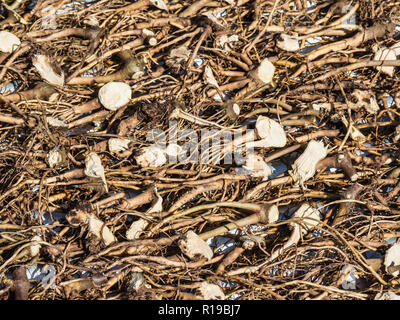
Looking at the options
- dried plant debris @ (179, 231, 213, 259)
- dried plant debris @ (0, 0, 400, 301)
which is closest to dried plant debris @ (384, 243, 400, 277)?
dried plant debris @ (0, 0, 400, 301)

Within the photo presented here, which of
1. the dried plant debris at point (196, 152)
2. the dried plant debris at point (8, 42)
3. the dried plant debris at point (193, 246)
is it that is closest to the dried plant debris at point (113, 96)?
the dried plant debris at point (196, 152)

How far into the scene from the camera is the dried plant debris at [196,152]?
1470 mm

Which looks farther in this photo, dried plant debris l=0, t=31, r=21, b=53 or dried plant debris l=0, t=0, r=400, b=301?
dried plant debris l=0, t=31, r=21, b=53

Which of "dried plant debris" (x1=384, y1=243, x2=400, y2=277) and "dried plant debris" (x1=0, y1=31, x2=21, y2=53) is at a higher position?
"dried plant debris" (x1=0, y1=31, x2=21, y2=53)

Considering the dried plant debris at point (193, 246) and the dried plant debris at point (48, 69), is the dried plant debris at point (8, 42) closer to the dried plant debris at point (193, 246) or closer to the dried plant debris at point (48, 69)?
the dried plant debris at point (48, 69)

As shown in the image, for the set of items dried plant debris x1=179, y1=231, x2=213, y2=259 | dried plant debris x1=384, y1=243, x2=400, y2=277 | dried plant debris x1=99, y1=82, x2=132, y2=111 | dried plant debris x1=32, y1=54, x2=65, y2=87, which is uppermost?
dried plant debris x1=32, y1=54, x2=65, y2=87

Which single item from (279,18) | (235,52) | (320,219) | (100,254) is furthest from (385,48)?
(100,254)

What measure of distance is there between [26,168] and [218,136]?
0.72m

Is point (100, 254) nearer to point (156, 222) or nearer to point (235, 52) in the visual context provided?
point (156, 222)

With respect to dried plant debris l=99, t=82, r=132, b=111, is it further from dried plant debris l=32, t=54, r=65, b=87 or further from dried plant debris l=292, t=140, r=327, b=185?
dried plant debris l=292, t=140, r=327, b=185

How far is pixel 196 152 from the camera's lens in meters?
1.60

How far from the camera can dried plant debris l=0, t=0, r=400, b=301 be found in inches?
57.9

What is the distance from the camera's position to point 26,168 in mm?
1492

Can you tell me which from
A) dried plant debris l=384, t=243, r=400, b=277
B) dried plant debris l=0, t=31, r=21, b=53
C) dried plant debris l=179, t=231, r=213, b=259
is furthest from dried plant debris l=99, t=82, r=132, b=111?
dried plant debris l=384, t=243, r=400, b=277
